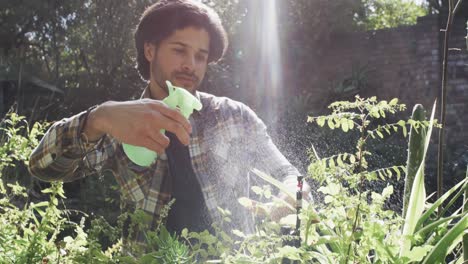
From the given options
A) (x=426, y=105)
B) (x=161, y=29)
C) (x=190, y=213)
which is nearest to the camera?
(x=190, y=213)

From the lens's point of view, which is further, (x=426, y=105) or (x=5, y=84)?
(x=5, y=84)

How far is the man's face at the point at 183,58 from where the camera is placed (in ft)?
5.81

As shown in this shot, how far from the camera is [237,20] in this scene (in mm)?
7938

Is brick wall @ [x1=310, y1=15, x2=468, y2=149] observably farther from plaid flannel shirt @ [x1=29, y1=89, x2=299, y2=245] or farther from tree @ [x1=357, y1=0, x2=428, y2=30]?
plaid flannel shirt @ [x1=29, y1=89, x2=299, y2=245]

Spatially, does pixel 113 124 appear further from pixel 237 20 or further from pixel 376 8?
pixel 376 8

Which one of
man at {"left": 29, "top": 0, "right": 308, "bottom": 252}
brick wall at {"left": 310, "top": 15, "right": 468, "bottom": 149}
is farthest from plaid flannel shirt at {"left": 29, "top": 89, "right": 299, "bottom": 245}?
brick wall at {"left": 310, "top": 15, "right": 468, "bottom": 149}

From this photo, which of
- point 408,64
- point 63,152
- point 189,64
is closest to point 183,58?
point 189,64

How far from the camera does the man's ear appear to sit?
1.94 m

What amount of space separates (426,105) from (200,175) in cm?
591

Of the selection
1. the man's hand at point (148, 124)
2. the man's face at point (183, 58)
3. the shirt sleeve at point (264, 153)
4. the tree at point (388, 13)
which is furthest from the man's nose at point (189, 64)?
the tree at point (388, 13)

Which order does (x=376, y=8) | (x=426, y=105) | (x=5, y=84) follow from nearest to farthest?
(x=426, y=105) < (x=5, y=84) < (x=376, y=8)

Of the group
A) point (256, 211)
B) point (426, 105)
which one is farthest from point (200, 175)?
point (426, 105)

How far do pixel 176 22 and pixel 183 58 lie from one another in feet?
0.43

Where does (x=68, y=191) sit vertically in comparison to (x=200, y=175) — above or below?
below
